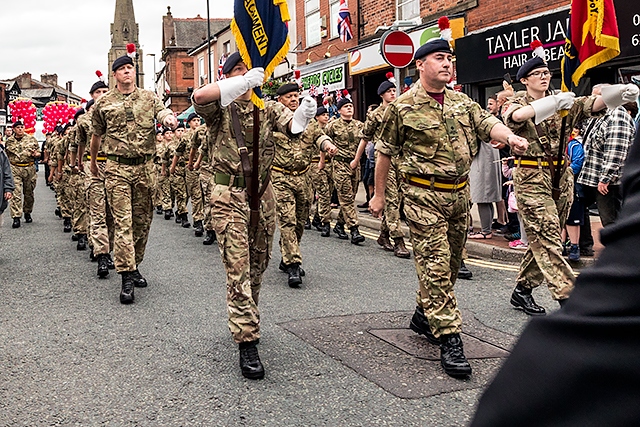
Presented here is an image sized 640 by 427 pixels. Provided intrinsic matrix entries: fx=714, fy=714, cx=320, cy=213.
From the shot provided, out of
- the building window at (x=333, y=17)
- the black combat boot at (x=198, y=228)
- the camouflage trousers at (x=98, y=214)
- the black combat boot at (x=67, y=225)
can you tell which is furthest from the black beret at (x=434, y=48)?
the building window at (x=333, y=17)

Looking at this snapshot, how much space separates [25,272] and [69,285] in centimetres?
125

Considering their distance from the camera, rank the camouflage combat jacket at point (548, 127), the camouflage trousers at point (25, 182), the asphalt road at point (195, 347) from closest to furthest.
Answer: the asphalt road at point (195, 347)
the camouflage combat jacket at point (548, 127)
the camouflage trousers at point (25, 182)

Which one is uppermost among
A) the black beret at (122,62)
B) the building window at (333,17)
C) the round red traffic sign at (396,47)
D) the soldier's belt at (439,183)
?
the building window at (333,17)

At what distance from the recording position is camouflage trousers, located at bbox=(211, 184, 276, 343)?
461cm

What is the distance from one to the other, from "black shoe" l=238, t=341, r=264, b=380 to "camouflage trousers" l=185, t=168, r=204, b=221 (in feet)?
25.3

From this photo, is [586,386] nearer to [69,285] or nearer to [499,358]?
[499,358]

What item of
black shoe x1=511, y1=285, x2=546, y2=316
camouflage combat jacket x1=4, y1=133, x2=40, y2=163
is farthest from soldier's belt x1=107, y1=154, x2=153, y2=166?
camouflage combat jacket x1=4, y1=133, x2=40, y2=163

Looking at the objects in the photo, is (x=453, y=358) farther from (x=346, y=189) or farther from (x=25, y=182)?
(x=25, y=182)

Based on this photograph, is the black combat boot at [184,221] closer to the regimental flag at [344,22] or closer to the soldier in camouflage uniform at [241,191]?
the regimental flag at [344,22]

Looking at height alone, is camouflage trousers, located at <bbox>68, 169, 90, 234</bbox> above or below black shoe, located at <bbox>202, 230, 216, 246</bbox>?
above

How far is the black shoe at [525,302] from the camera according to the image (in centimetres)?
586

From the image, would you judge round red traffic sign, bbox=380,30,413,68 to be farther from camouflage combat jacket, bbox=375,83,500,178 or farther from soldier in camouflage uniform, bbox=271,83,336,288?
camouflage combat jacket, bbox=375,83,500,178

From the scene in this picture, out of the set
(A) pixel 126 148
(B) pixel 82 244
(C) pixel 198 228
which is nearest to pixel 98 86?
(A) pixel 126 148

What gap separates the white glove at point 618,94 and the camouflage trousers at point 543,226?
75 centimetres
